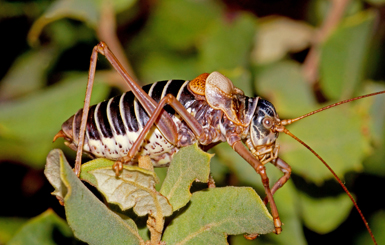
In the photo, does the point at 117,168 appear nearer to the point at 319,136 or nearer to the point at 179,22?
the point at 319,136

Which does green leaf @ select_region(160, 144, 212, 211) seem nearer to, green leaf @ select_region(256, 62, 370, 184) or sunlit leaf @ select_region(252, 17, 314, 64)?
green leaf @ select_region(256, 62, 370, 184)

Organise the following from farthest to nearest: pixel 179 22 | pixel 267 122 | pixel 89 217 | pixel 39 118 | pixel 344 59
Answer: pixel 179 22
pixel 344 59
pixel 39 118
pixel 267 122
pixel 89 217

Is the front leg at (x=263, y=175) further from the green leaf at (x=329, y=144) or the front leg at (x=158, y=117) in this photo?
the green leaf at (x=329, y=144)

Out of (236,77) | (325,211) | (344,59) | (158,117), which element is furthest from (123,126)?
(344,59)

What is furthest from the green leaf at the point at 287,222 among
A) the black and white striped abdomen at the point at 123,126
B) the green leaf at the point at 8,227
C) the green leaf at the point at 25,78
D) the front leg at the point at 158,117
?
the green leaf at the point at 25,78

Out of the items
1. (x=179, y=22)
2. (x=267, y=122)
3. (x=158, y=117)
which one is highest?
(x=179, y=22)

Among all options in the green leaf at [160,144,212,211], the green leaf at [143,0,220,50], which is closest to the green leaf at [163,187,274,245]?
the green leaf at [160,144,212,211]
